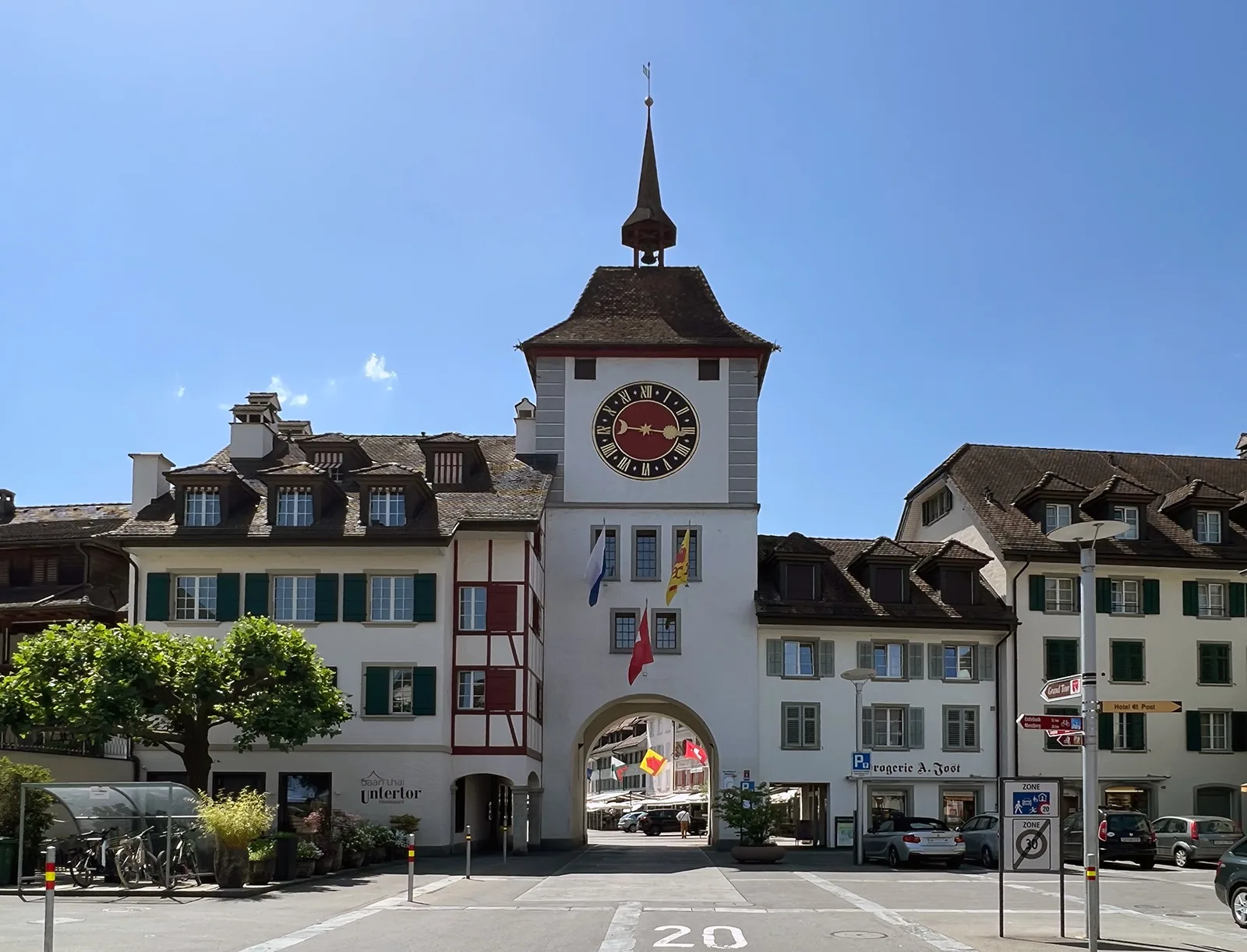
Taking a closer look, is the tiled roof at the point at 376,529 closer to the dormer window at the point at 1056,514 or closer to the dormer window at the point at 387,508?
the dormer window at the point at 387,508

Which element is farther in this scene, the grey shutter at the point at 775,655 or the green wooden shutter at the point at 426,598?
the grey shutter at the point at 775,655

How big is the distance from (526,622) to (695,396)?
437 inches

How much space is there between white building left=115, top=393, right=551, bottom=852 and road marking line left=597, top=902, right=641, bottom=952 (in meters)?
18.9

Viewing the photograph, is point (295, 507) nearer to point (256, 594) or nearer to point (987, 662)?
point (256, 594)

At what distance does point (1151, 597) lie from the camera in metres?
53.2

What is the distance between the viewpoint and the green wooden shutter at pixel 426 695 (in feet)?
147

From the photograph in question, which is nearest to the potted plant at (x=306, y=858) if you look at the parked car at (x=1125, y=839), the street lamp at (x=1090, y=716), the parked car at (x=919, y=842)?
the parked car at (x=919, y=842)

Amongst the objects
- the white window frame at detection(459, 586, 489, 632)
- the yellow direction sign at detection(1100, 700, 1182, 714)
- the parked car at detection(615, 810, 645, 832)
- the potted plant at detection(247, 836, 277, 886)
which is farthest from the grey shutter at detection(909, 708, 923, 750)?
the parked car at detection(615, 810, 645, 832)

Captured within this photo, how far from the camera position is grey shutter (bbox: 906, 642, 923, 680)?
5206 cm

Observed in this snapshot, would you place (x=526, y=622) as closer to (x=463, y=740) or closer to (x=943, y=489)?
(x=463, y=740)

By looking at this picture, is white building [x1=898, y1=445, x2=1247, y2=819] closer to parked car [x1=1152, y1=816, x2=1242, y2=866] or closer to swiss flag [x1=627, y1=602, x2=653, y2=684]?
parked car [x1=1152, y1=816, x2=1242, y2=866]

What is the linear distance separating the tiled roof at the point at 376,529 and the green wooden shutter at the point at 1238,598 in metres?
24.3

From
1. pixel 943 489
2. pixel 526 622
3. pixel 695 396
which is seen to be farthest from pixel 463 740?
pixel 943 489

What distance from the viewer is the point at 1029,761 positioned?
51.4 meters
